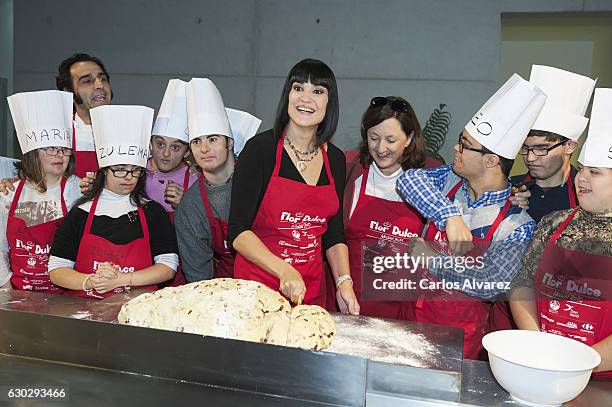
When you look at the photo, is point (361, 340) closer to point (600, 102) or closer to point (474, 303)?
point (474, 303)

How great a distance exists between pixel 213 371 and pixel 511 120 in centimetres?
131

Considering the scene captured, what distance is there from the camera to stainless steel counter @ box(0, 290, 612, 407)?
1235 millimetres

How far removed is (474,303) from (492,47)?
3.20 meters

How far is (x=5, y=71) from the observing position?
5863 mm

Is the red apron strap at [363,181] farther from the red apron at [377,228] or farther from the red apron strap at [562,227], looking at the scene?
the red apron strap at [562,227]

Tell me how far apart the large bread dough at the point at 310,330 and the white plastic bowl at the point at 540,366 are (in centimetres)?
39

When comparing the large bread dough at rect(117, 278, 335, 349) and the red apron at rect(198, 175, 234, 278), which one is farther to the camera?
the red apron at rect(198, 175, 234, 278)

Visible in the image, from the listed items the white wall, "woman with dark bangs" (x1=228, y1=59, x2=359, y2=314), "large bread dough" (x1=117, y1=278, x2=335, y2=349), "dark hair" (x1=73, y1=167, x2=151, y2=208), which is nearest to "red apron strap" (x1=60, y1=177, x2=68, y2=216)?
"dark hair" (x1=73, y1=167, x2=151, y2=208)

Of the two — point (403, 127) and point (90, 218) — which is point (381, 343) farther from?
point (90, 218)

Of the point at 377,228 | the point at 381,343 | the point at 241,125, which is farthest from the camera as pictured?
the point at 241,125

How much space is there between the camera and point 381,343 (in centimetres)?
141

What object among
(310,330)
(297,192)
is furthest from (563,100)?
(310,330)

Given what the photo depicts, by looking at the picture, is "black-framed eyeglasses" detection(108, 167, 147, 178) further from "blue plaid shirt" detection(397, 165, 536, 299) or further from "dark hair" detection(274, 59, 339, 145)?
"blue plaid shirt" detection(397, 165, 536, 299)

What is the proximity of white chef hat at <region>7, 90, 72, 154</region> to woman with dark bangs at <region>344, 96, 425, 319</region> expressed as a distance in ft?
4.28
